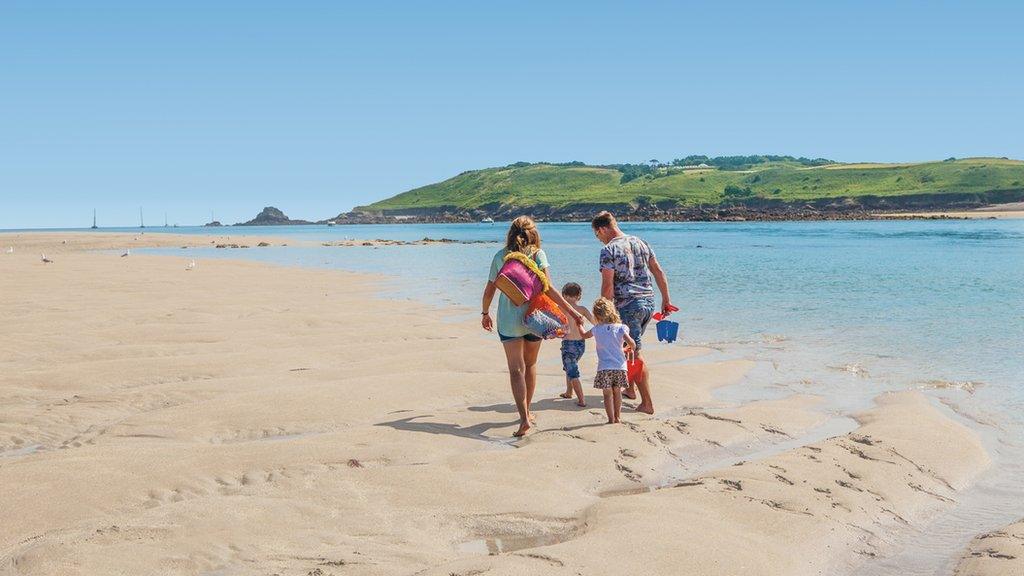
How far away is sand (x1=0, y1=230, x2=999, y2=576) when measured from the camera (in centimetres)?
551

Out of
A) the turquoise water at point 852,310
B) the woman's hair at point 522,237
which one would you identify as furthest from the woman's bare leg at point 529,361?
the turquoise water at point 852,310

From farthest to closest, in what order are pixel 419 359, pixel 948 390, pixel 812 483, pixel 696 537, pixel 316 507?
pixel 419 359 → pixel 948 390 → pixel 812 483 → pixel 316 507 → pixel 696 537

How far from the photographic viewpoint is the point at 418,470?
7.23 metres

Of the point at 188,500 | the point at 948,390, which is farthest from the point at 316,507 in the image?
the point at 948,390

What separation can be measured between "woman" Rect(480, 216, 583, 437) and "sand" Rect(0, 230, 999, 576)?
1.55 ft

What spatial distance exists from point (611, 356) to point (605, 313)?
1.77 feet

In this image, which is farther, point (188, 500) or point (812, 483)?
point (812, 483)

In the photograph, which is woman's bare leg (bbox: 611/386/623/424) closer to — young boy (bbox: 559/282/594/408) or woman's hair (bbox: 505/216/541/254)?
young boy (bbox: 559/282/594/408)

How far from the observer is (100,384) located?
10.8 meters

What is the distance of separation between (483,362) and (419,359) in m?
1.09

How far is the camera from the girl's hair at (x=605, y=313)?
953 centimetres

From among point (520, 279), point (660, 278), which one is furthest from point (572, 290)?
point (520, 279)

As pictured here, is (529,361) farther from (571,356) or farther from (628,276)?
(628,276)

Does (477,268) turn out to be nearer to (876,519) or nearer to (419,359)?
(419,359)
